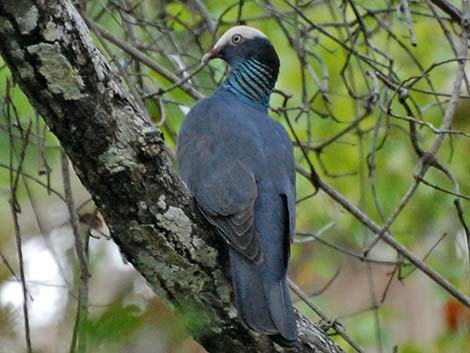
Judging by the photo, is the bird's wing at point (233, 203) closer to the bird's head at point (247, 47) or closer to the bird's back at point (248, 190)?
the bird's back at point (248, 190)

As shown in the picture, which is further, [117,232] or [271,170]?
[271,170]

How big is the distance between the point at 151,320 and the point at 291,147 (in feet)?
8.33

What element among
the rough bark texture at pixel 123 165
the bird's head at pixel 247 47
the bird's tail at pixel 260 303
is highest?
the bird's head at pixel 247 47

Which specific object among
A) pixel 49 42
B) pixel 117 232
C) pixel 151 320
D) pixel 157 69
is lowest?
pixel 151 320

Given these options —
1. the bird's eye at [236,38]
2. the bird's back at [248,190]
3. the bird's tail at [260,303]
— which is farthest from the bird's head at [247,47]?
the bird's tail at [260,303]

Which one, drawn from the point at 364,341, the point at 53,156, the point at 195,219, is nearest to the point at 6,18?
the point at 195,219

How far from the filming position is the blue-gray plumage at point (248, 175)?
10.2 feet

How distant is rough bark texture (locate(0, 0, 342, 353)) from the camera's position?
8.17ft

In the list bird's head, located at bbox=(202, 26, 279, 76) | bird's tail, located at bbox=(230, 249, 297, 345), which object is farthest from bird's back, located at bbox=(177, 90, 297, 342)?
bird's head, located at bbox=(202, 26, 279, 76)

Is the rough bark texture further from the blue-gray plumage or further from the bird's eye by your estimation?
the bird's eye

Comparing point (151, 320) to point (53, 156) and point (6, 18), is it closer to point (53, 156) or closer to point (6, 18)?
point (6, 18)

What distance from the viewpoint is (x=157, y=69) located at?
4.18 m

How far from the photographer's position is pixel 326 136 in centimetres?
612

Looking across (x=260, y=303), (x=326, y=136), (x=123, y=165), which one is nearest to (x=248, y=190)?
(x=260, y=303)
